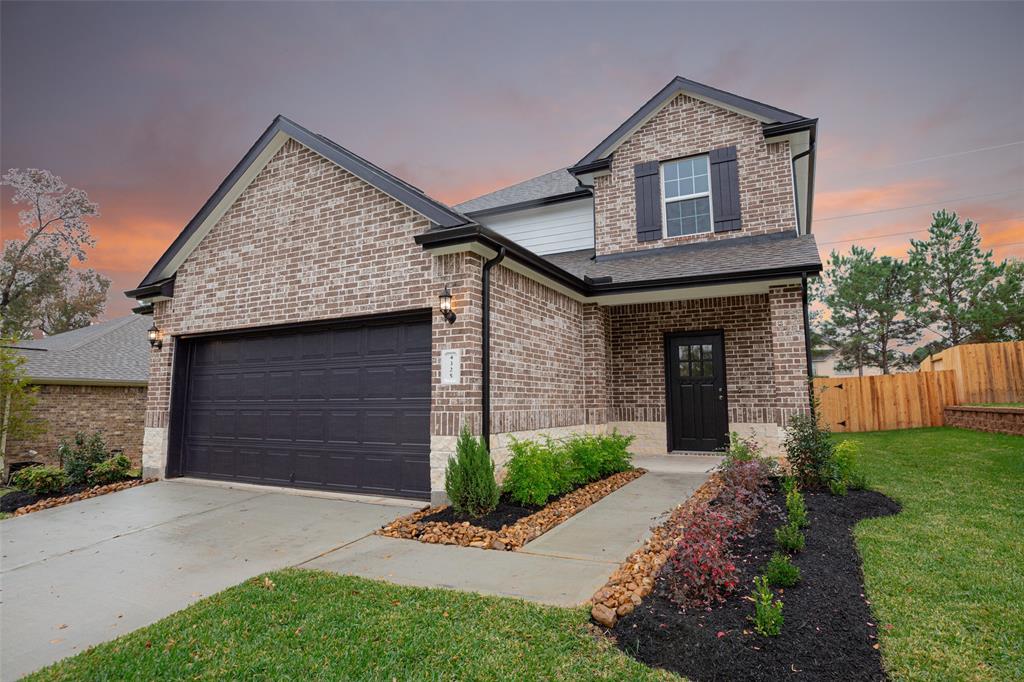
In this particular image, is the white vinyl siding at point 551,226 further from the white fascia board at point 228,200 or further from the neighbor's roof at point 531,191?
the white fascia board at point 228,200

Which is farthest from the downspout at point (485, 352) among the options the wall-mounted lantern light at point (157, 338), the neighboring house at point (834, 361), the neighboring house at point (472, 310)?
the neighboring house at point (834, 361)

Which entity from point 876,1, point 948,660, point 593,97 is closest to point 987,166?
point 876,1

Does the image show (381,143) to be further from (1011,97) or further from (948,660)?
(1011,97)

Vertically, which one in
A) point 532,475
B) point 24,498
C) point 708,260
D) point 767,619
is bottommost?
point 24,498

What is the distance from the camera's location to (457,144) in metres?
14.0

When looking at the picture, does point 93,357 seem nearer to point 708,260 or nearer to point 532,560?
point 532,560

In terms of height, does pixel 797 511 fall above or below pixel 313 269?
below

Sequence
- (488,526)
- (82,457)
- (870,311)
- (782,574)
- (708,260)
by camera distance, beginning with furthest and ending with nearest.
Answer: (870,311) < (708,260) < (82,457) < (488,526) < (782,574)

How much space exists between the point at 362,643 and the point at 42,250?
31.9 meters

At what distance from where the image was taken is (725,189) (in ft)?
34.5

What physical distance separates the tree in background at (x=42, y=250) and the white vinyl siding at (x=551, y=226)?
917 inches

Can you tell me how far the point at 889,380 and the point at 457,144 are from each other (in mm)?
14503

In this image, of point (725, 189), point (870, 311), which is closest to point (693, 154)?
point (725, 189)

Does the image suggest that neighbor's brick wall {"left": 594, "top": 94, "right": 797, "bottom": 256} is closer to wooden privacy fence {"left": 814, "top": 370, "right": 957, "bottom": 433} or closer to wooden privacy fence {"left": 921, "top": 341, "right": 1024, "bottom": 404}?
wooden privacy fence {"left": 814, "top": 370, "right": 957, "bottom": 433}
